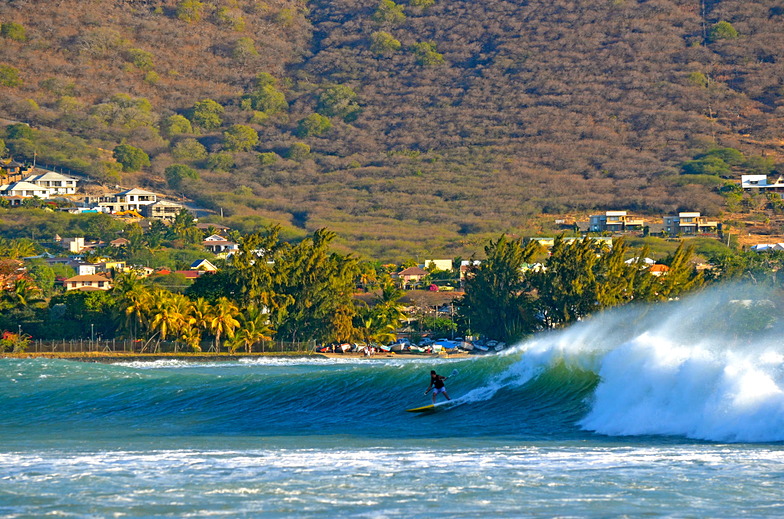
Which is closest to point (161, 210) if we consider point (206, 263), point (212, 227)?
point (212, 227)

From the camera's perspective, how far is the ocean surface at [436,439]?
16.6 meters

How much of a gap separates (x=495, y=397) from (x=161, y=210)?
153 m

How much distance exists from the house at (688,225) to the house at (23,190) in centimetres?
9657

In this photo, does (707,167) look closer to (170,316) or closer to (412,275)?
(412,275)

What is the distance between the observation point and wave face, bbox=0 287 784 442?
78.5 feet

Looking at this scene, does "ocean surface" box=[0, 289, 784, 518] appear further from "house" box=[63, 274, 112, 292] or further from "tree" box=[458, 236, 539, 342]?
"house" box=[63, 274, 112, 292]

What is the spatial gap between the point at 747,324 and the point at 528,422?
44545mm

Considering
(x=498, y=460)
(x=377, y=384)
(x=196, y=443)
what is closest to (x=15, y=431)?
(x=196, y=443)

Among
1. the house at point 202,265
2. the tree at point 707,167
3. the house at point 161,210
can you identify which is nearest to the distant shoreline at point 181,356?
the house at point 202,265

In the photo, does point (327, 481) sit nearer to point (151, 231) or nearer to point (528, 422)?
point (528, 422)

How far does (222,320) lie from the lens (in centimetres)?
7519

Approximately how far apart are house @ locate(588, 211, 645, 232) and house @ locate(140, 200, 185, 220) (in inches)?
2424

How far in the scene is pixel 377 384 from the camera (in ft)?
115

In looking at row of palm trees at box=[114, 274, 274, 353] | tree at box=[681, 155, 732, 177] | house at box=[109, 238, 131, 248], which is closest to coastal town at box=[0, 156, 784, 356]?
house at box=[109, 238, 131, 248]
